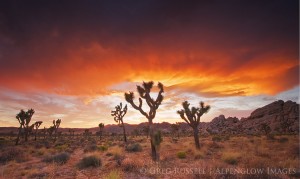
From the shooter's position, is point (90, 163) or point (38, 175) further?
point (90, 163)

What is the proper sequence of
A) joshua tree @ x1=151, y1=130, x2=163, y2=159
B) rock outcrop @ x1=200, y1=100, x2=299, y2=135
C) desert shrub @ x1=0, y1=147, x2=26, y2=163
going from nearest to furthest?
joshua tree @ x1=151, y1=130, x2=163, y2=159
desert shrub @ x1=0, y1=147, x2=26, y2=163
rock outcrop @ x1=200, y1=100, x2=299, y2=135

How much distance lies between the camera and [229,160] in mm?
11883

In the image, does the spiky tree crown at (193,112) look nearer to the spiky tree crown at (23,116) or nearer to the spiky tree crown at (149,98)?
the spiky tree crown at (149,98)

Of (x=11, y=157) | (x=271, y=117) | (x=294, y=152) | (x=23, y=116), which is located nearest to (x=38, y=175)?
(x=11, y=157)

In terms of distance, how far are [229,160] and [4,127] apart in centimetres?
20062

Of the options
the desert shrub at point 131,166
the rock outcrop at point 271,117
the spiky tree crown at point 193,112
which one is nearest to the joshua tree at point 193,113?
the spiky tree crown at point 193,112

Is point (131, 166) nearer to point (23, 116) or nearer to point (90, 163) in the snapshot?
point (90, 163)

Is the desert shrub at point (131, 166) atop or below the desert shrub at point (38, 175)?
atop

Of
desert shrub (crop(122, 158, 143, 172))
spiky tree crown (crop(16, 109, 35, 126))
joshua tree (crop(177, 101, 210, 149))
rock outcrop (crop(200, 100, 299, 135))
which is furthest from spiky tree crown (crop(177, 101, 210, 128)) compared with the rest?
rock outcrop (crop(200, 100, 299, 135))

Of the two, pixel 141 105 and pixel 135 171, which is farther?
pixel 141 105

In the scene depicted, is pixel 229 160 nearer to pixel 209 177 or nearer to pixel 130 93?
pixel 209 177

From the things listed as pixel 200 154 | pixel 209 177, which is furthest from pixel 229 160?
pixel 209 177

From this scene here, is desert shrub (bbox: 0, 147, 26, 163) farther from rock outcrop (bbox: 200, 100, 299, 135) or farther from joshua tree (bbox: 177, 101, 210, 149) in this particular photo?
rock outcrop (bbox: 200, 100, 299, 135)

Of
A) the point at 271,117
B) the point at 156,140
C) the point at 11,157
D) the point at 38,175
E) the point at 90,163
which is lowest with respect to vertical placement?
the point at 11,157
